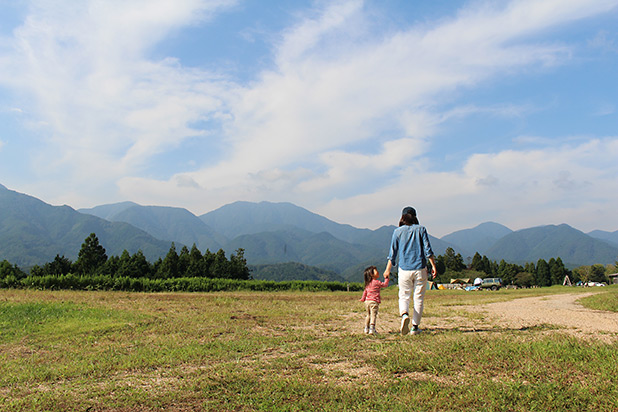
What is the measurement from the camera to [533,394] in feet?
13.2

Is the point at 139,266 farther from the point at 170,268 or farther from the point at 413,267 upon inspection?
the point at 413,267

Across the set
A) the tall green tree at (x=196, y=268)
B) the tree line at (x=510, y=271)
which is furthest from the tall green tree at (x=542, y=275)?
the tall green tree at (x=196, y=268)

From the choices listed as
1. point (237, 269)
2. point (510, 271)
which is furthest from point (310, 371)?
point (510, 271)

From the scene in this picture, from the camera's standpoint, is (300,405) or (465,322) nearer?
(300,405)

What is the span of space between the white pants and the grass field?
1.54 ft

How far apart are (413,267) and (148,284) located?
33880mm

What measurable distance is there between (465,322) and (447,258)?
277ft

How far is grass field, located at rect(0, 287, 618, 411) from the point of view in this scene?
4102 millimetres

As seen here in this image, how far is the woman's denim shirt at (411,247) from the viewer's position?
758 centimetres

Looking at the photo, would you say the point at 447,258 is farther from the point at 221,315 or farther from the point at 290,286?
the point at 221,315

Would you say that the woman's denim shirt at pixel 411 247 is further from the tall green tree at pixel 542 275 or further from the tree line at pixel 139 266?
the tall green tree at pixel 542 275

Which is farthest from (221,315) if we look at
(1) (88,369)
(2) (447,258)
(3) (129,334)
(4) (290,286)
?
(2) (447,258)

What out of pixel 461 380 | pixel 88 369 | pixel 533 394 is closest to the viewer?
pixel 533 394

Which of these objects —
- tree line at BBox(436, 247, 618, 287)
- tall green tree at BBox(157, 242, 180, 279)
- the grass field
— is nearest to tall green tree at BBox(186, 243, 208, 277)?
tall green tree at BBox(157, 242, 180, 279)
